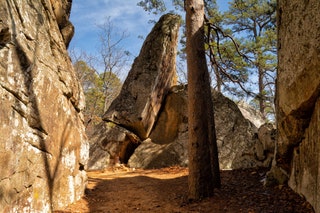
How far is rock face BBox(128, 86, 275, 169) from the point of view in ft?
36.2

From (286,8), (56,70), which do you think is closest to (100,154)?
(56,70)

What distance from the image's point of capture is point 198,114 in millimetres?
6254

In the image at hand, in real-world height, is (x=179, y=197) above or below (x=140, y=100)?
below

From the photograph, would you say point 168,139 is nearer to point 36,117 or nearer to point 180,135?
point 180,135

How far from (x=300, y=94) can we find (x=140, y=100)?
9008mm

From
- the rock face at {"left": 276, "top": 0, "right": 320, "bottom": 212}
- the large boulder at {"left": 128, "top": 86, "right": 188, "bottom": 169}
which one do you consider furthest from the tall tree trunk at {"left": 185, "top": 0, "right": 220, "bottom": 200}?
the large boulder at {"left": 128, "top": 86, "right": 188, "bottom": 169}

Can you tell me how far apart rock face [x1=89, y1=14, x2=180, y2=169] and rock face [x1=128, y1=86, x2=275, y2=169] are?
52cm

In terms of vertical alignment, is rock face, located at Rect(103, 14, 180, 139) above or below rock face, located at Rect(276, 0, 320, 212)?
above

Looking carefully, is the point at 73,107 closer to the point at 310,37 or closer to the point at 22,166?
the point at 22,166

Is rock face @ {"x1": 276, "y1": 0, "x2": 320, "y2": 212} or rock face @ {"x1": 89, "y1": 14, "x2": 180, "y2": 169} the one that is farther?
rock face @ {"x1": 89, "y1": 14, "x2": 180, "y2": 169}

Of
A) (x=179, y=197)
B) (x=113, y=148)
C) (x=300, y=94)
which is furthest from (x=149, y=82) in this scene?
(x=300, y=94)

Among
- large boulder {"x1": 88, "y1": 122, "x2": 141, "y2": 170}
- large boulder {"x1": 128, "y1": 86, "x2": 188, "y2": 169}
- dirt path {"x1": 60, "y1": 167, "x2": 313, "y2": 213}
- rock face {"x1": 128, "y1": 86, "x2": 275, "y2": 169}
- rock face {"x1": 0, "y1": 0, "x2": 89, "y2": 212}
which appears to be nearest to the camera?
rock face {"x1": 0, "y1": 0, "x2": 89, "y2": 212}

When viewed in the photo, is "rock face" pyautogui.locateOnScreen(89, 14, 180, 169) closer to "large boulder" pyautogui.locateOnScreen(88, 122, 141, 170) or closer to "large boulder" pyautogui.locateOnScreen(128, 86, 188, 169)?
"large boulder" pyautogui.locateOnScreen(88, 122, 141, 170)

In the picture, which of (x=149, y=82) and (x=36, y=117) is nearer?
(x=36, y=117)
